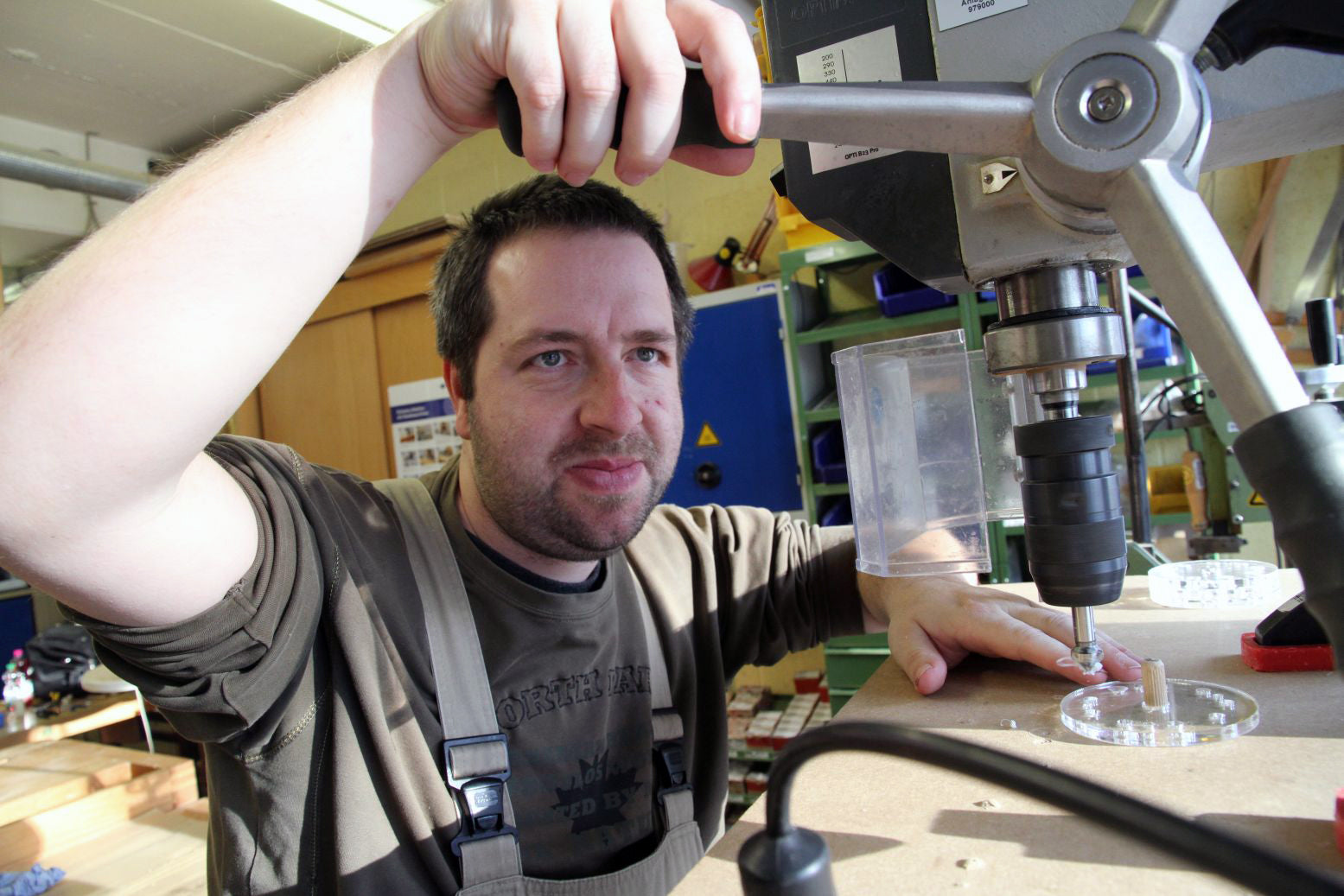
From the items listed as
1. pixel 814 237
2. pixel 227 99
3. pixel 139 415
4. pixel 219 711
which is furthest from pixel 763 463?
pixel 227 99

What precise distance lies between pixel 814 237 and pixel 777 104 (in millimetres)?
2319

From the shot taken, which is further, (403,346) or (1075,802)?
→ (403,346)

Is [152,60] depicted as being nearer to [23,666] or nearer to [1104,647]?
[23,666]

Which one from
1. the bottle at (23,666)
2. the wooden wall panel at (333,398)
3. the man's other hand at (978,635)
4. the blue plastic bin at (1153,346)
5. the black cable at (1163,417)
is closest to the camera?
the man's other hand at (978,635)

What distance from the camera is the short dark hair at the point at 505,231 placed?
102cm

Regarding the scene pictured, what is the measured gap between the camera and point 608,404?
0.96 meters

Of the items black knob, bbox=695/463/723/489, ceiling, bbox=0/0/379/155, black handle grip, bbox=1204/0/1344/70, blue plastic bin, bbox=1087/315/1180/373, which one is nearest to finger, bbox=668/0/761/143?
black handle grip, bbox=1204/0/1344/70

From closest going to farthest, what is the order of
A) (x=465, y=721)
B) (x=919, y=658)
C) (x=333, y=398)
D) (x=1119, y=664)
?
1. (x=1119, y=664)
2. (x=919, y=658)
3. (x=465, y=721)
4. (x=333, y=398)

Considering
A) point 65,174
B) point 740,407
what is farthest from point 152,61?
point 740,407

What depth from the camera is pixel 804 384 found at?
8.62ft

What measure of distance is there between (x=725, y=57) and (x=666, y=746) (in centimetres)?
74

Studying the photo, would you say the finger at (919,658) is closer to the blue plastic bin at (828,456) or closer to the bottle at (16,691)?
the blue plastic bin at (828,456)

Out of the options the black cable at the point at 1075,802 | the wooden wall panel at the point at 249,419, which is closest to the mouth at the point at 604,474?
the black cable at the point at 1075,802

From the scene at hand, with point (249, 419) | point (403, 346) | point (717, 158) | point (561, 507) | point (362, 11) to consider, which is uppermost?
point (362, 11)
